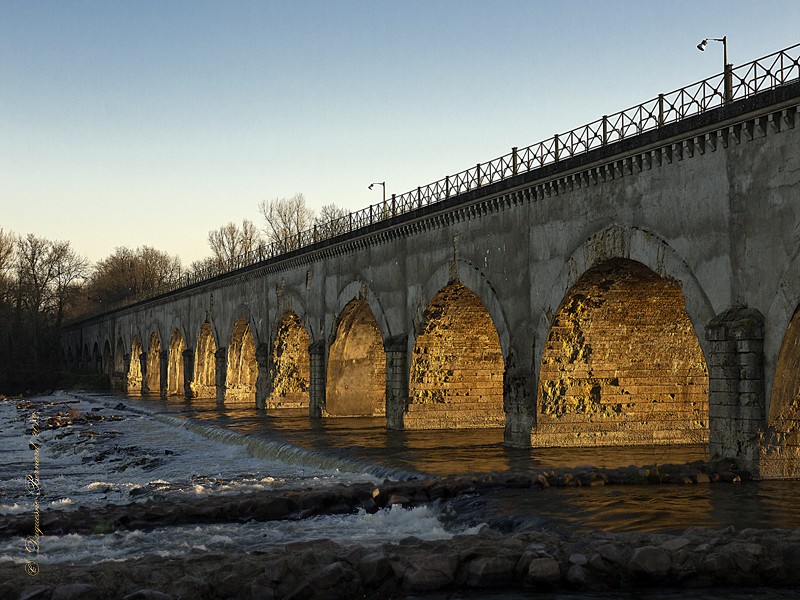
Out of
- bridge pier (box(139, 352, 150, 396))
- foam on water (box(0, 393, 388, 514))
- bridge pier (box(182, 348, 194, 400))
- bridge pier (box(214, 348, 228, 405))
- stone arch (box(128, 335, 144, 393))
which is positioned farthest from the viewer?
stone arch (box(128, 335, 144, 393))

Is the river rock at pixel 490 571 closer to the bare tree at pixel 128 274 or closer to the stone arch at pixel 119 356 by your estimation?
the stone arch at pixel 119 356

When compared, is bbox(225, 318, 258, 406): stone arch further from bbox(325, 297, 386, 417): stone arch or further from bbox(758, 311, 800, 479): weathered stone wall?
bbox(758, 311, 800, 479): weathered stone wall

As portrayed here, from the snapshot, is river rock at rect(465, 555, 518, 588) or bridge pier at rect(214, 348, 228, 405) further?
bridge pier at rect(214, 348, 228, 405)

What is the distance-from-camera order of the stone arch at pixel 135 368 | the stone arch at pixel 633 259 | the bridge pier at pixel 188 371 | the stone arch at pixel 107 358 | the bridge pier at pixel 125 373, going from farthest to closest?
the stone arch at pixel 107 358
the bridge pier at pixel 125 373
the stone arch at pixel 135 368
the bridge pier at pixel 188 371
the stone arch at pixel 633 259

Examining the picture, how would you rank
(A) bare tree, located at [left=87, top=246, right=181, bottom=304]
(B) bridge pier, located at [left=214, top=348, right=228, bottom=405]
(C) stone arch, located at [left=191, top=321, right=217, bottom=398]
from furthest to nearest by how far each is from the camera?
(A) bare tree, located at [left=87, top=246, right=181, bottom=304] < (C) stone arch, located at [left=191, top=321, right=217, bottom=398] < (B) bridge pier, located at [left=214, top=348, right=228, bottom=405]

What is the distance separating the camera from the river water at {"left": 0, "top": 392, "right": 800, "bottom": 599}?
1244 centimetres

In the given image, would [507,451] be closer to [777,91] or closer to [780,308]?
[780,308]

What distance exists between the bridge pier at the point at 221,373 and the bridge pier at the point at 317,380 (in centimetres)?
1112

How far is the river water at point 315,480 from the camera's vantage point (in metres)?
12.4

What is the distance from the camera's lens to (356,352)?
31.5 m

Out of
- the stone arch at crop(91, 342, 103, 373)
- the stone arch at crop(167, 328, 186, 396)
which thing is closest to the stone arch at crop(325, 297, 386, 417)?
the stone arch at crop(167, 328, 186, 396)

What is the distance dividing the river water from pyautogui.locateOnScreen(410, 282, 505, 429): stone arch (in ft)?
3.66

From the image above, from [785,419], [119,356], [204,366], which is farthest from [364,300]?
[119,356]

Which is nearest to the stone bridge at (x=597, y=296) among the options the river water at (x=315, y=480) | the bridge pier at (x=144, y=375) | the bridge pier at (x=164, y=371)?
the river water at (x=315, y=480)
